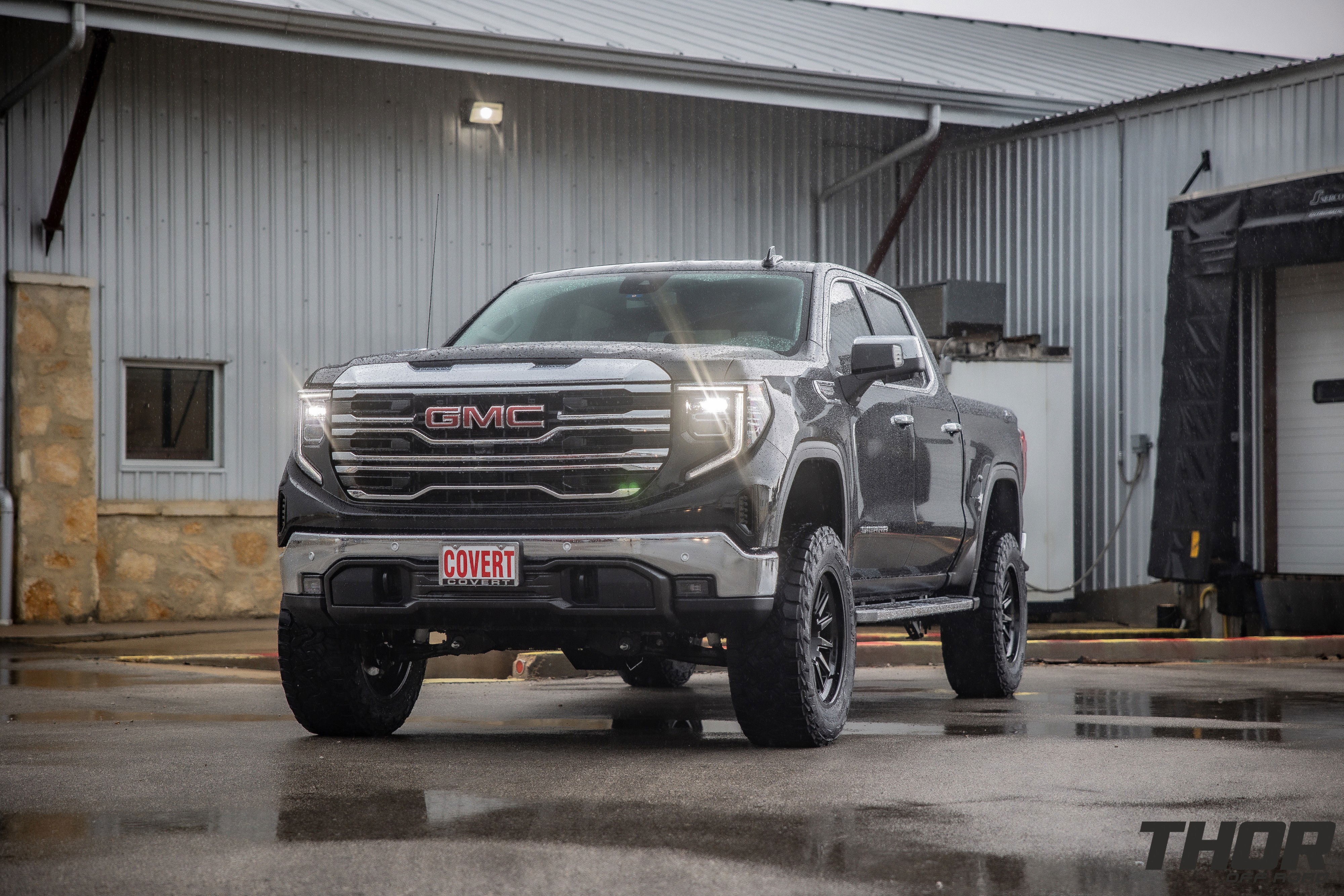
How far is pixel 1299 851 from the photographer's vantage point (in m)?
4.57

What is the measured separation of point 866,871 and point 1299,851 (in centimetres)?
122

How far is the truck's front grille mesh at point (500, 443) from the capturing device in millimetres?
6457

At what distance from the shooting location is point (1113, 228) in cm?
1777

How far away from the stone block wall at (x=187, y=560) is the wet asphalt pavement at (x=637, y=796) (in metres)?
6.96

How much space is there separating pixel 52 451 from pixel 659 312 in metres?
9.39

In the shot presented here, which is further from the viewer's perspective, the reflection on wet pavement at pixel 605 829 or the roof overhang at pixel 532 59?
the roof overhang at pixel 532 59

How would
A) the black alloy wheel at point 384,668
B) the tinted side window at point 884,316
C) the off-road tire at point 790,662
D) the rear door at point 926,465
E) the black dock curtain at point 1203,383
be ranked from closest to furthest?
1. the off-road tire at point 790,662
2. the black alloy wheel at point 384,668
3. the rear door at point 926,465
4. the tinted side window at point 884,316
5. the black dock curtain at point 1203,383

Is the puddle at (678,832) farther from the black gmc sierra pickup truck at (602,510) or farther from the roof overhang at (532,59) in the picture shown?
the roof overhang at (532,59)

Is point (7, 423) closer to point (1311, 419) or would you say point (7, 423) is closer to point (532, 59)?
point (532, 59)

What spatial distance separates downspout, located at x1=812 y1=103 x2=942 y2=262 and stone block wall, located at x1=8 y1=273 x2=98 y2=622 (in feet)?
27.9

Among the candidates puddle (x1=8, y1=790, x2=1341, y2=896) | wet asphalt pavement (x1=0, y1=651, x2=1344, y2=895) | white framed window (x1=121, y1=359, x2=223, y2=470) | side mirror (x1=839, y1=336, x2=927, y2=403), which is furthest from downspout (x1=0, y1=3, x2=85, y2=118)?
puddle (x1=8, y1=790, x2=1341, y2=896)

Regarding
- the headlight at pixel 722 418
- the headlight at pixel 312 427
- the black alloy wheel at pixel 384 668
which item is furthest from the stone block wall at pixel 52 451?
the headlight at pixel 722 418

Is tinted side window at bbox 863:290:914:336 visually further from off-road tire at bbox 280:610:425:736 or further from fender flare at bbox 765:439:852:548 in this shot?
off-road tire at bbox 280:610:425:736

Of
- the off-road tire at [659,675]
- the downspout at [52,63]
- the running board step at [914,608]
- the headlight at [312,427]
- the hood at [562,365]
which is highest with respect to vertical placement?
the downspout at [52,63]
